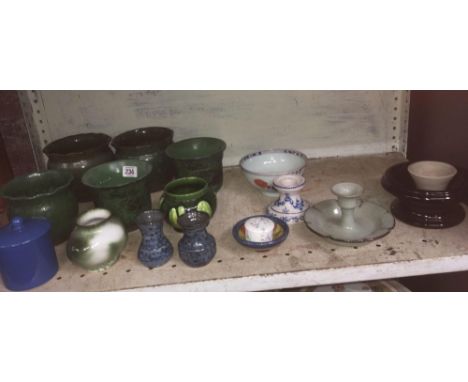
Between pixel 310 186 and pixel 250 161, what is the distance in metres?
0.18

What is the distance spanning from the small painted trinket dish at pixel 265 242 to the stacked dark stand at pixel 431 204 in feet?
0.90

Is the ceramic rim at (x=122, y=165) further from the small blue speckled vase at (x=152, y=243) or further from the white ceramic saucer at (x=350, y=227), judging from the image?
the white ceramic saucer at (x=350, y=227)

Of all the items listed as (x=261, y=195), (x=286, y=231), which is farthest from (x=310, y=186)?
(x=286, y=231)

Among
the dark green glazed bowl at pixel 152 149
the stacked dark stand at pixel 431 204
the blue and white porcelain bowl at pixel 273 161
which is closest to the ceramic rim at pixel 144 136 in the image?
the dark green glazed bowl at pixel 152 149

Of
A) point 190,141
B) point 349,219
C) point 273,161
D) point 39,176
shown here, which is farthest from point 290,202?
point 39,176

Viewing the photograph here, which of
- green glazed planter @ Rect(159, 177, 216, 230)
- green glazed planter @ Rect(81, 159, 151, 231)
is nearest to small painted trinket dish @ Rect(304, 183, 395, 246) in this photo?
green glazed planter @ Rect(159, 177, 216, 230)

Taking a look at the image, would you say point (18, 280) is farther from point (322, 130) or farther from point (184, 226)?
point (322, 130)

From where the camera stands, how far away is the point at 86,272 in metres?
0.97

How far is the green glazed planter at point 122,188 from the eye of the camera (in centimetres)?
103

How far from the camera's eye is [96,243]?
0.94 meters

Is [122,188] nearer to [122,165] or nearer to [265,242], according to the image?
[122,165]

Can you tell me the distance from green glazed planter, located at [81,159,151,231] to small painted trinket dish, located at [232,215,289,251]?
0.23 meters

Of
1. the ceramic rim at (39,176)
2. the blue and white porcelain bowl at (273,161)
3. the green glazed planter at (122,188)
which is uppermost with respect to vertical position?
the ceramic rim at (39,176)

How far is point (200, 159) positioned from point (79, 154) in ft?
1.01
